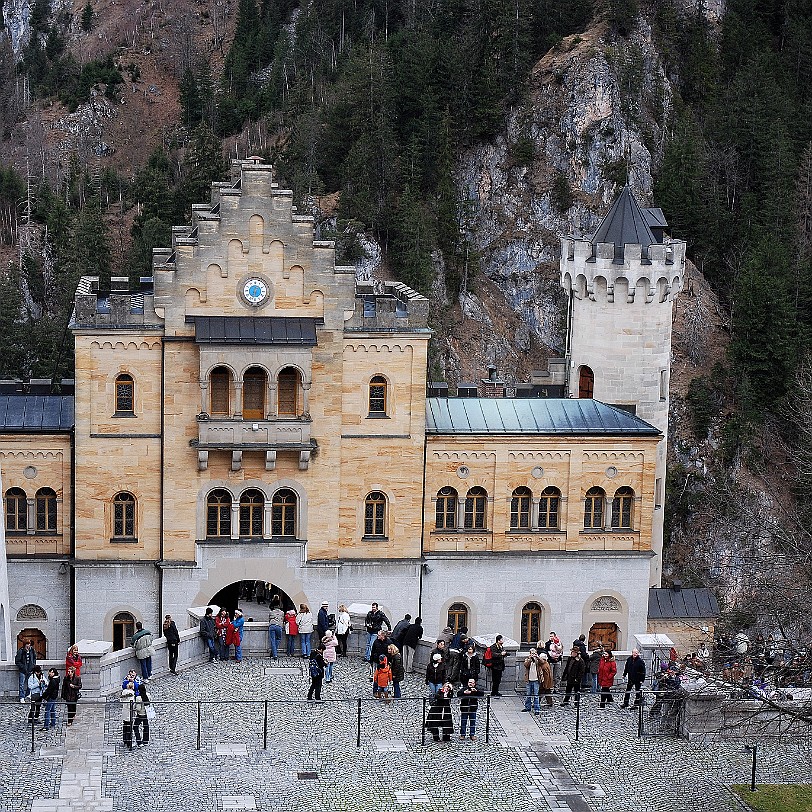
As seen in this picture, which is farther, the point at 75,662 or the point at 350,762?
the point at 75,662

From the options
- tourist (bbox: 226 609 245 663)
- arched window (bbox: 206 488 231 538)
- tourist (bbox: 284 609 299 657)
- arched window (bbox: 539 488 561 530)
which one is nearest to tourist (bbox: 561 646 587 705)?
tourist (bbox: 284 609 299 657)

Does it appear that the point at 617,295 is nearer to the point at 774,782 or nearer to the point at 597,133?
the point at 774,782

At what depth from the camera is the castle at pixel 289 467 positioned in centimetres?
6041

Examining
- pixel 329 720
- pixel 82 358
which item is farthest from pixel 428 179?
pixel 329 720

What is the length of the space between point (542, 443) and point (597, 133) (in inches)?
2240

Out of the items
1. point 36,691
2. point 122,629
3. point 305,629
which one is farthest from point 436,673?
point 122,629

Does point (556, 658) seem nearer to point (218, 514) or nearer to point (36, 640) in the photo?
point (218, 514)

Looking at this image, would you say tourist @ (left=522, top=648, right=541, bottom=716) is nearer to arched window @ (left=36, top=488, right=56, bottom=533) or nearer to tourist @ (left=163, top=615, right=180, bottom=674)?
tourist @ (left=163, top=615, right=180, bottom=674)

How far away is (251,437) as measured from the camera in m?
60.7

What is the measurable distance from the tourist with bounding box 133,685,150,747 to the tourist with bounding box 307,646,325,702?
199 inches

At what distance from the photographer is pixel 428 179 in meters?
114

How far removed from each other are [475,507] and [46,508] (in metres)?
15.8

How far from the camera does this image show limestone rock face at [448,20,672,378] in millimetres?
114562

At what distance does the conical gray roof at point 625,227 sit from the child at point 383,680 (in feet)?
84.3
